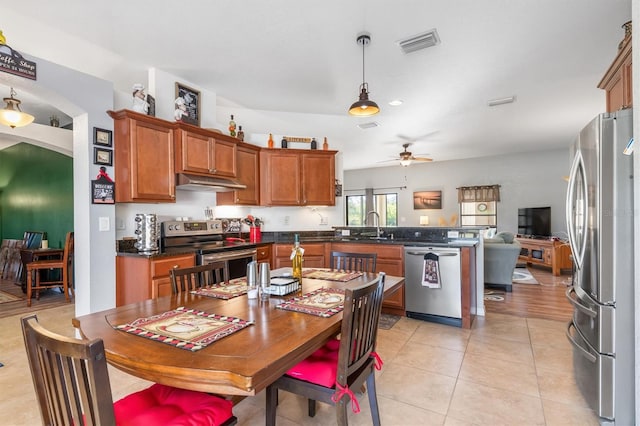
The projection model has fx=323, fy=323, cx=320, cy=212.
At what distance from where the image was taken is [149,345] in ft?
3.64

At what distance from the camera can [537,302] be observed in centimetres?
434

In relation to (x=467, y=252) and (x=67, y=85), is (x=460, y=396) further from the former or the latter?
(x=67, y=85)

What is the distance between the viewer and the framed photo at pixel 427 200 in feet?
30.6

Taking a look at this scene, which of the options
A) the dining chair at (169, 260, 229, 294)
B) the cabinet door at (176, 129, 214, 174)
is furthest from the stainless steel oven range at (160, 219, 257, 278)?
the dining chair at (169, 260, 229, 294)

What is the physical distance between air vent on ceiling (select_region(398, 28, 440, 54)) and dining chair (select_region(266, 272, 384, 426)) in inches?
90.3

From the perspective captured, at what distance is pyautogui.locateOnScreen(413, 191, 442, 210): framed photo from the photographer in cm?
931

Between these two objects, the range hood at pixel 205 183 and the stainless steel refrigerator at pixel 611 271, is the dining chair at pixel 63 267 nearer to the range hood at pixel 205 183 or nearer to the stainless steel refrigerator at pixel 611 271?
the range hood at pixel 205 183

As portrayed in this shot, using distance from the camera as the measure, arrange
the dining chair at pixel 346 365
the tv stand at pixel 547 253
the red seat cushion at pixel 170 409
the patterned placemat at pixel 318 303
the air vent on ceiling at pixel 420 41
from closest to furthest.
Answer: the red seat cushion at pixel 170 409 → the dining chair at pixel 346 365 → the patterned placemat at pixel 318 303 → the air vent on ceiling at pixel 420 41 → the tv stand at pixel 547 253

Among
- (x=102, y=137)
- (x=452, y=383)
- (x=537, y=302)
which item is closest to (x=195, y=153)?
(x=102, y=137)

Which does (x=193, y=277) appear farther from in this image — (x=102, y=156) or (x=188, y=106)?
(x=188, y=106)

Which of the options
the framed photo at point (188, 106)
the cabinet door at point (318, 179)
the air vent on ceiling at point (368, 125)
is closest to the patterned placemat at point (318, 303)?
the framed photo at point (188, 106)

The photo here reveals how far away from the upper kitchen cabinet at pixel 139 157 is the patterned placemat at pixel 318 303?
2.15 metres

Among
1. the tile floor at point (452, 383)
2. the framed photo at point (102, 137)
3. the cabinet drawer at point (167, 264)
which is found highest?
the framed photo at point (102, 137)

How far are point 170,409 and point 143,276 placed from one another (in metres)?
1.98
